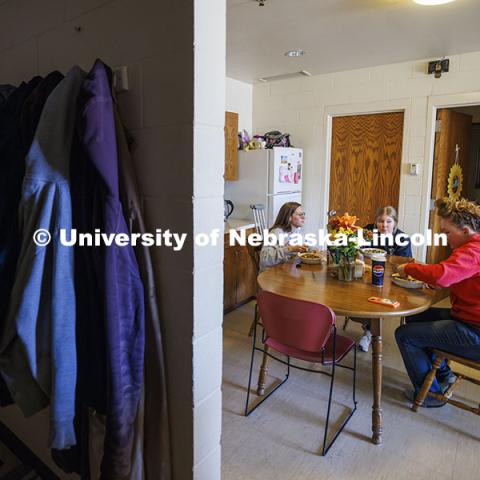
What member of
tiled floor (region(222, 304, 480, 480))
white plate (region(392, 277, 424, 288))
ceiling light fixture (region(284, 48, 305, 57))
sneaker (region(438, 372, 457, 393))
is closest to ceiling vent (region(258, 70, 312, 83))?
ceiling light fixture (region(284, 48, 305, 57))

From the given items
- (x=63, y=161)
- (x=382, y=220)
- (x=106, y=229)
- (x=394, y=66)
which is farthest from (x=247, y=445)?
(x=394, y=66)

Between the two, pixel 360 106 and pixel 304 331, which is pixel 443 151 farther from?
pixel 304 331

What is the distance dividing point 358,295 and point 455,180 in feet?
9.31

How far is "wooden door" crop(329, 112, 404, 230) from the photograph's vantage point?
4074 millimetres

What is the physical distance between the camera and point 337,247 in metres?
2.48

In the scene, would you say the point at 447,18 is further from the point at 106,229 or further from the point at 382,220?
the point at 106,229

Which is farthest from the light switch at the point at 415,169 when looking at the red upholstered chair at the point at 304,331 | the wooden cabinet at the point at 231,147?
the red upholstered chair at the point at 304,331

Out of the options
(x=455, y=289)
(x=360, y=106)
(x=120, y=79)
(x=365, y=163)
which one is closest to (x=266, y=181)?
(x=365, y=163)


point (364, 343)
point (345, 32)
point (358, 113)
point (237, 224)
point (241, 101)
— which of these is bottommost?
point (364, 343)

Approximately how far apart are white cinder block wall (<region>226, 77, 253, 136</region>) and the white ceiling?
0.51 meters

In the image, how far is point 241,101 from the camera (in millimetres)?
4621

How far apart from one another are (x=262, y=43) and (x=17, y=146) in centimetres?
258

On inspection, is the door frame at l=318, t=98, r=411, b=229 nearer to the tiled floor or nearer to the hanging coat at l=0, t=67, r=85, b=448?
the tiled floor

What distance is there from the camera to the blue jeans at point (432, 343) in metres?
2.07
